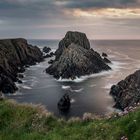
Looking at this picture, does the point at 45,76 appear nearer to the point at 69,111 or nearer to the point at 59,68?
the point at 59,68

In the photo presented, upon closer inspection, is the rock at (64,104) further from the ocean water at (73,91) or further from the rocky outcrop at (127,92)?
the rocky outcrop at (127,92)

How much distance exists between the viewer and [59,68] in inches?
4126

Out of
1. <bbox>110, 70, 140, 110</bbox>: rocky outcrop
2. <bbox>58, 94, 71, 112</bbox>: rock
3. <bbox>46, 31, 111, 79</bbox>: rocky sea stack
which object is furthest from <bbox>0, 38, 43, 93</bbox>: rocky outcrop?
<bbox>110, 70, 140, 110</bbox>: rocky outcrop

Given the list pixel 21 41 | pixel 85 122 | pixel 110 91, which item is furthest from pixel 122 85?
pixel 21 41

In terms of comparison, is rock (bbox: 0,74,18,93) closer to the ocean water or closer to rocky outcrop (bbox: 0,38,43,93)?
the ocean water

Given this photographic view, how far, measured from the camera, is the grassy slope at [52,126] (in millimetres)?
14727

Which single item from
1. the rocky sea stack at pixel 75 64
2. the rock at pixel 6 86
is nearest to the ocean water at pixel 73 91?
the rock at pixel 6 86

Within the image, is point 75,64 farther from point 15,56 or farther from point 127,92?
point 127,92

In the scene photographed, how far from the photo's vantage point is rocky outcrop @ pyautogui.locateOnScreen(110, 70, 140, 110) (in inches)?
2336

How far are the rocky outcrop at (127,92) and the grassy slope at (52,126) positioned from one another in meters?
38.4

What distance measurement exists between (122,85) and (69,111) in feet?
54.5

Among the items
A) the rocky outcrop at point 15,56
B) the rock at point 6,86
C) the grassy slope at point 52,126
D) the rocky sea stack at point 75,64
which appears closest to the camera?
the grassy slope at point 52,126

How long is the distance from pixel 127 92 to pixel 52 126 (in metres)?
47.5

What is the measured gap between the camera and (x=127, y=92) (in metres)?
63.8
